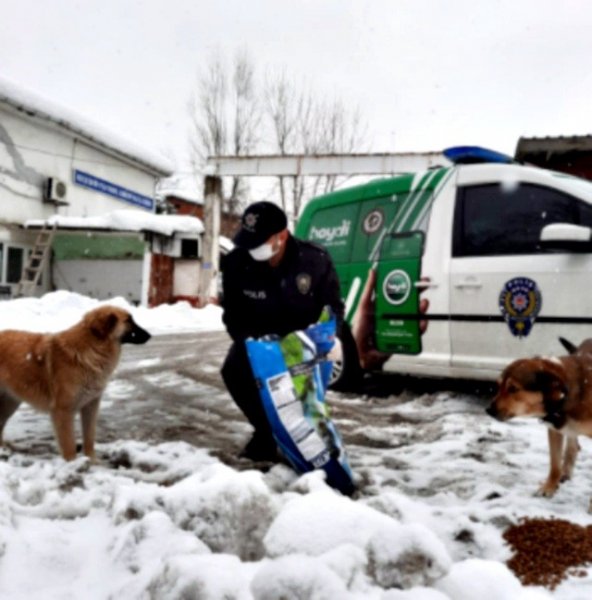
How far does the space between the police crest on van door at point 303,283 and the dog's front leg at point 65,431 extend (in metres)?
1.56

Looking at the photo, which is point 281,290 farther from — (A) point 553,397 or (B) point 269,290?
(A) point 553,397

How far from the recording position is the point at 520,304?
4.78 m

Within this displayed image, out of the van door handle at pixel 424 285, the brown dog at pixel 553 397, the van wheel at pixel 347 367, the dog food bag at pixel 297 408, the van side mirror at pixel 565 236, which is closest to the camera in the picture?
the brown dog at pixel 553 397

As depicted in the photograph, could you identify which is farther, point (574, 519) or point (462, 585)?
point (574, 519)

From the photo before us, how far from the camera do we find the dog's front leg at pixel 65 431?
3.56m

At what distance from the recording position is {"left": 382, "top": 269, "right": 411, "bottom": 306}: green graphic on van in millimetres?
5535

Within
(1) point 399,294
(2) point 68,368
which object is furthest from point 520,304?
(2) point 68,368

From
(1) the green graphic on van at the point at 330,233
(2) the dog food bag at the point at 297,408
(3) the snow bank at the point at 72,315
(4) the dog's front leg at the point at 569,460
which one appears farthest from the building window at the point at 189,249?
(4) the dog's front leg at the point at 569,460

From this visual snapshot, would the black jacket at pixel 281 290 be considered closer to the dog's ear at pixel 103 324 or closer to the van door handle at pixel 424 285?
the dog's ear at pixel 103 324

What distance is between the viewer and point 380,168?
623 inches

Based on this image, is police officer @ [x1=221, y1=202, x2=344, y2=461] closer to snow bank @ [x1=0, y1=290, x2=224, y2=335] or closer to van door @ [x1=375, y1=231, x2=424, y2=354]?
van door @ [x1=375, y1=231, x2=424, y2=354]

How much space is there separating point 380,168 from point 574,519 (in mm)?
13798

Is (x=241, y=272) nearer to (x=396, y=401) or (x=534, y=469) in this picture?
(x=534, y=469)

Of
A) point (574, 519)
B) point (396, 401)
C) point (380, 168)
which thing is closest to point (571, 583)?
point (574, 519)
